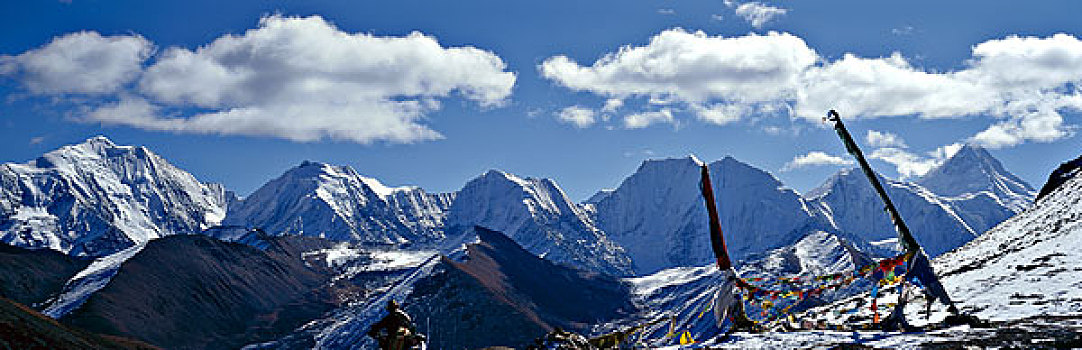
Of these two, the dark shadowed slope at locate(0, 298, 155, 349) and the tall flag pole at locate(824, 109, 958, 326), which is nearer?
the tall flag pole at locate(824, 109, 958, 326)

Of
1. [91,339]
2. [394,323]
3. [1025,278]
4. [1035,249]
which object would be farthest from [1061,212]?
[91,339]

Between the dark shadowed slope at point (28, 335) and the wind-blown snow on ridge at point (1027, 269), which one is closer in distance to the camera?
the wind-blown snow on ridge at point (1027, 269)

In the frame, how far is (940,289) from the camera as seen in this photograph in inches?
1193

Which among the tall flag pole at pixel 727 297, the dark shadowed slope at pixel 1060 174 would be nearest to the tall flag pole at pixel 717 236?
the tall flag pole at pixel 727 297

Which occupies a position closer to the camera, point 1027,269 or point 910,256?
point 910,256

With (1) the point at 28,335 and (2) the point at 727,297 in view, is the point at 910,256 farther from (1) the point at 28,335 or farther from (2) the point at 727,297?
(1) the point at 28,335

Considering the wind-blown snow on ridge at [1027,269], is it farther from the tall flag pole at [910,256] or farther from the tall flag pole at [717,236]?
the tall flag pole at [717,236]

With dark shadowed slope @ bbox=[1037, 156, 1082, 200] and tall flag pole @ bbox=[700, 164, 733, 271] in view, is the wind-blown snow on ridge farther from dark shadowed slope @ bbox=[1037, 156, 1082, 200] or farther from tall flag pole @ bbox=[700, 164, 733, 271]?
dark shadowed slope @ bbox=[1037, 156, 1082, 200]

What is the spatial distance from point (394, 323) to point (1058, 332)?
17.5 m

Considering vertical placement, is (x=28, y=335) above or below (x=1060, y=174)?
below

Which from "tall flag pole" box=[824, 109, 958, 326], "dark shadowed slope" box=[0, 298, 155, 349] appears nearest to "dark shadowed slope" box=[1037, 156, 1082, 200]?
"tall flag pole" box=[824, 109, 958, 326]

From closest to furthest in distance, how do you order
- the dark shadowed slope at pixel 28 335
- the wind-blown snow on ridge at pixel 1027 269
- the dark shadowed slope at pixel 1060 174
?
the wind-blown snow on ridge at pixel 1027 269
the dark shadowed slope at pixel 28 335
the dark shadowed slope at pixel 1060 174

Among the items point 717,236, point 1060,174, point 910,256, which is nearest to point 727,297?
point 717,236

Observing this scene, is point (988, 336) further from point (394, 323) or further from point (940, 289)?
point (394, 323)
